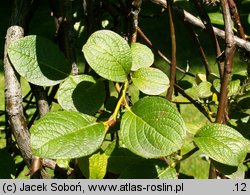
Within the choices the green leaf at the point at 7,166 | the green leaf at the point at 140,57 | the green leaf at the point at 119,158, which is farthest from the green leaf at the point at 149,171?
the green leaf at the point at 7,166

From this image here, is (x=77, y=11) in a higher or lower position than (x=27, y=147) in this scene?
higher

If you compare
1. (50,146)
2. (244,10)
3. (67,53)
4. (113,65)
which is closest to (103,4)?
(67,53)

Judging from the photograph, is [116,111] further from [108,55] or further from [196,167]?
[196,167]

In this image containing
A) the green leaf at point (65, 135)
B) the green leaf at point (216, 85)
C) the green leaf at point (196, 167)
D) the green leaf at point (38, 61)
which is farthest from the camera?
the green leaf at point (196, 167)

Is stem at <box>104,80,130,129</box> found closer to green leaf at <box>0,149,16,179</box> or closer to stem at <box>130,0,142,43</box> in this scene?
stem at <box>130,0,142,43</box>

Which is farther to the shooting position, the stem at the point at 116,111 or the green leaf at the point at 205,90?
the green leaf at the point at 205,90

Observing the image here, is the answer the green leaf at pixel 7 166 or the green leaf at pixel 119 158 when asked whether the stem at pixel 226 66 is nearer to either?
the green leaf at pixel 119 158

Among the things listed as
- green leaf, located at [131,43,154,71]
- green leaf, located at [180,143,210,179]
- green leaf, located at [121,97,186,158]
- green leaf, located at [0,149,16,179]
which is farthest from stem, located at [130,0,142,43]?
green leaf, located at [180,143,210,179]
